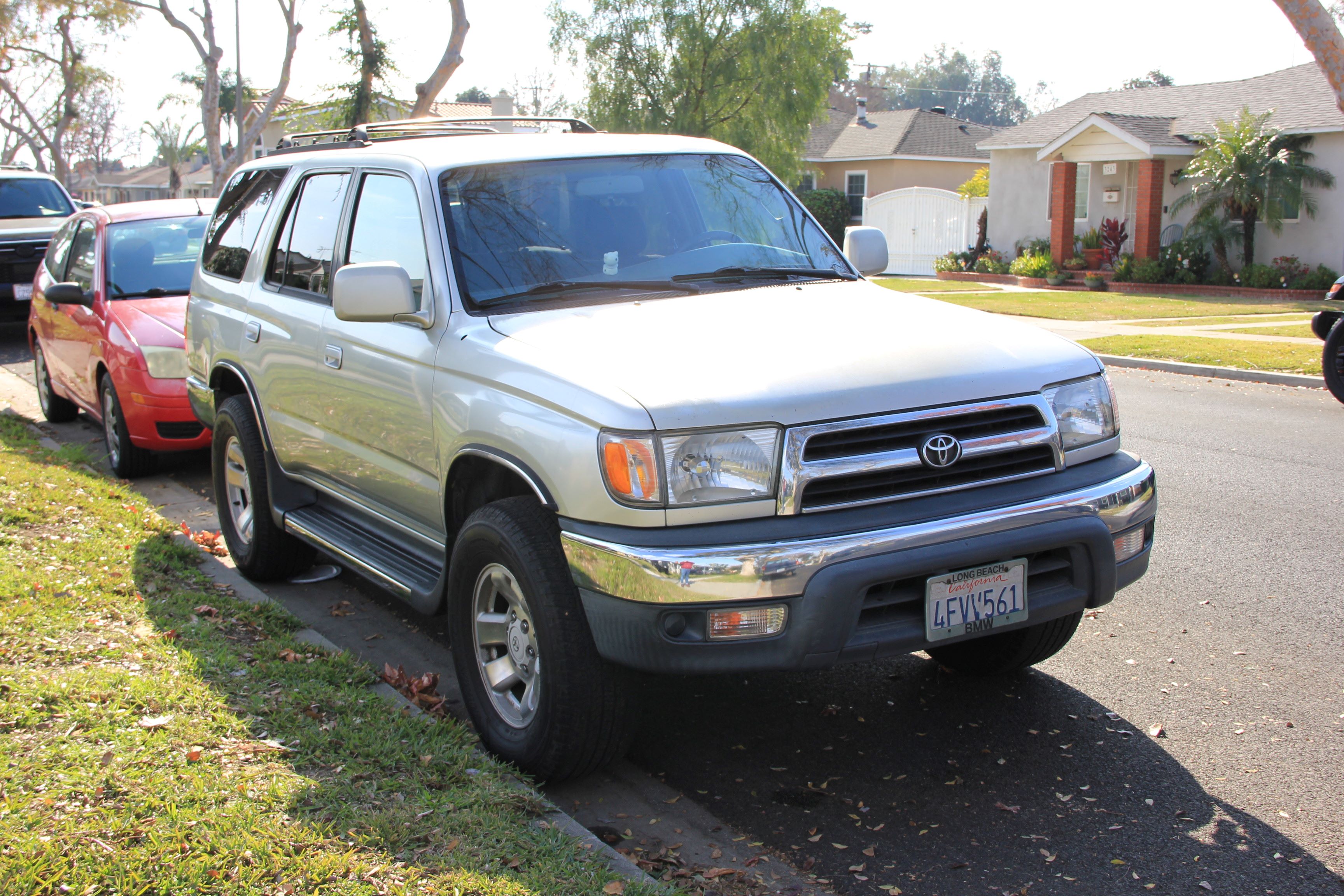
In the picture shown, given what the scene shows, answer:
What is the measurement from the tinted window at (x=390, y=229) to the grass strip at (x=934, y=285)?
20.3 meters

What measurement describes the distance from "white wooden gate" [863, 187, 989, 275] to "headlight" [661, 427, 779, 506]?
95.5 feet

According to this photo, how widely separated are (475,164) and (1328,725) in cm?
366

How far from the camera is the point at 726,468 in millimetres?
3326

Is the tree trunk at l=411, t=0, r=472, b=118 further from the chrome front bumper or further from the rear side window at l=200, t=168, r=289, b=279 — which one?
the chrome front bumper

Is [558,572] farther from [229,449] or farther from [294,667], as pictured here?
[229,449]

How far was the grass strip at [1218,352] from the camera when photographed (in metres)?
12.9

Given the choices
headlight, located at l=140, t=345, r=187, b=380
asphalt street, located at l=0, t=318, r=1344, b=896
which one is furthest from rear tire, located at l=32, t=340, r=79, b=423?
asphalt street, located at l=0, t=318, r=1344, b=896

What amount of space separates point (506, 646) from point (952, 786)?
1.50 meters

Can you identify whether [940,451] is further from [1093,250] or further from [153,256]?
[1093,250]

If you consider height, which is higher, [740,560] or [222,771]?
[740,560]

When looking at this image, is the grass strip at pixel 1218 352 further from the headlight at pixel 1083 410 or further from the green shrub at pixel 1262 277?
the headlight at pixel 1083 410

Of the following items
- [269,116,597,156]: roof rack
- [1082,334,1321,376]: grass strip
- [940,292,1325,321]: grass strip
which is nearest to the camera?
[269,116,597,156]: roof rack

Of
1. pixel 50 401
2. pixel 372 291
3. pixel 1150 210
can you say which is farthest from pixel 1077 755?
pixel 1150 210

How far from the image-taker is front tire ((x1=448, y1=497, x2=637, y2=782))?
11.5 feet
